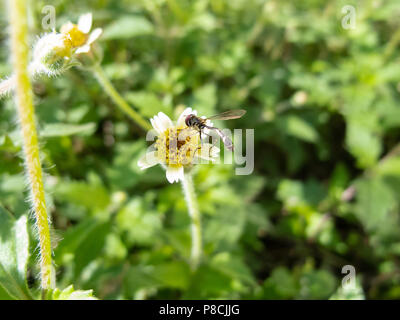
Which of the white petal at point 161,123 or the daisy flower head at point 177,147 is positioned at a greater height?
the white petal at point 161,123

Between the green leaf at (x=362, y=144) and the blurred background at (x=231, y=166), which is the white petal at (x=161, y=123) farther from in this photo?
the green leaf at (x=362, y=144)

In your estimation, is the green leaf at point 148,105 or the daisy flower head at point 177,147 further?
the green leaf at point 148,105

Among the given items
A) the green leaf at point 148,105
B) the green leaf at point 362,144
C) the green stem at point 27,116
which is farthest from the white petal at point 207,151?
the green leaf at point 362,144

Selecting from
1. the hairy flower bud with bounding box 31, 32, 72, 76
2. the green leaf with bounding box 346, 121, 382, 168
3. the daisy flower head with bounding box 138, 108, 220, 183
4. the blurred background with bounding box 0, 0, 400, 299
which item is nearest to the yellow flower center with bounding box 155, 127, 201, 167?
the daisy flower head with bounding box 138, 108, 220, 183

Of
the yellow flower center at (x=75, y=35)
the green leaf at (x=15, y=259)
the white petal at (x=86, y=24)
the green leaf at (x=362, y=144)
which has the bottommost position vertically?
the green leaf at (x=15, y=259)

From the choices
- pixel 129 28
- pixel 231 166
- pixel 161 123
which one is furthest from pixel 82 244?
pixel 129 28

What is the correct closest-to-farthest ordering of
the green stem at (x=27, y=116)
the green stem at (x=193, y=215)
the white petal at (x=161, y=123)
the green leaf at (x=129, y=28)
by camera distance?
the green stem at (x=27, y=116), the white petal at (x=161, y=123), the green stem at (x=193, y=215), the green leaf at (x=129, y=28)

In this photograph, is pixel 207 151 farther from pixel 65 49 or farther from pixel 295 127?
pixel 295 127
